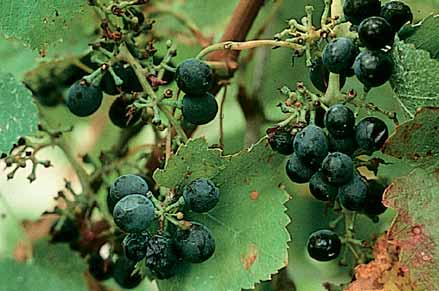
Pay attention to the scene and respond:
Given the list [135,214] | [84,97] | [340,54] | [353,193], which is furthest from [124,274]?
[340,54]

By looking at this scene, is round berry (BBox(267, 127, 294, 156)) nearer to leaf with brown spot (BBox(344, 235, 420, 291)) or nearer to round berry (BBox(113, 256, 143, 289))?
leaf with brown spot (BBox(344, 235, 420, 291))

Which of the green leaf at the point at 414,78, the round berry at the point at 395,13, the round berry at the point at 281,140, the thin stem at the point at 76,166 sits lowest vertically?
the thin stem at the point at 76,166

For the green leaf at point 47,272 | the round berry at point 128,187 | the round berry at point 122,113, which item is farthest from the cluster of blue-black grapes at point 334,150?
the green leaf at point 47,272

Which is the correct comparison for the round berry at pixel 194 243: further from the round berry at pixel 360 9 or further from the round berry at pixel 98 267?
the round berry at pixel 98 267

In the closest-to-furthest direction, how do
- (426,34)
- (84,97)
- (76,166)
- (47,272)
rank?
(426,34) → (84,97) → (76,166) → (47,272)

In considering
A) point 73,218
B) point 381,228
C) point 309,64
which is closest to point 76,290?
point 73,218

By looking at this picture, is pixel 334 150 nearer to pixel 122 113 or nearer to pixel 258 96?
pixel 122 113
